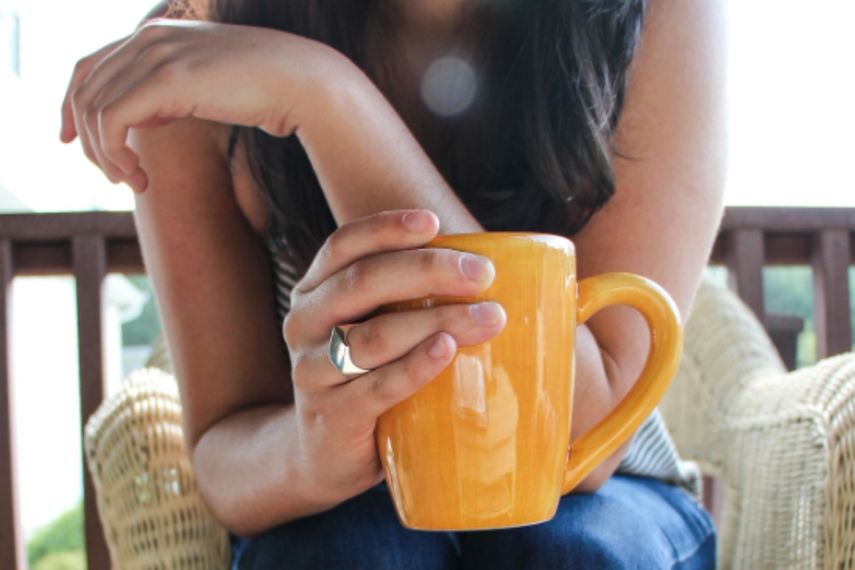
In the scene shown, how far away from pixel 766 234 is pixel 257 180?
103cm

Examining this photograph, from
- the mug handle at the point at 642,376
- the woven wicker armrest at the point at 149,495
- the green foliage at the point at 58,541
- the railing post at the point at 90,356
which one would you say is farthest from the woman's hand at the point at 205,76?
the green foliage at the point at 58,541

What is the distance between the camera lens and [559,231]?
0.85 meters

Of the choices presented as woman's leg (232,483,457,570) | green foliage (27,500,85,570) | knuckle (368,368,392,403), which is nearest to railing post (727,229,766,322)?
woman's leg (232,483,457,570)

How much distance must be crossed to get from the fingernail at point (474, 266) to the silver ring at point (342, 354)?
85 millimetres

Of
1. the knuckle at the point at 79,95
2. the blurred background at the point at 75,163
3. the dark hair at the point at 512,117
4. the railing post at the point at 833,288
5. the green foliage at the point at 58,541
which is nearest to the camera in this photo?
the knuckle at the point at 79,95

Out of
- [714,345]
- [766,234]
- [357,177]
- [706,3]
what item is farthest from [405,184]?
[766,234]

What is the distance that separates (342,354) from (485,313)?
3.8 inches

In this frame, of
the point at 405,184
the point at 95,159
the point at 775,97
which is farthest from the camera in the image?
the point at 775,97

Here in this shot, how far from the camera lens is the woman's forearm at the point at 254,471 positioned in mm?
706

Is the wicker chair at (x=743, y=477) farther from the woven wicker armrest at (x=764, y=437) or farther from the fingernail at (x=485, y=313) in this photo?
the fingernail at (x=485, y=313)

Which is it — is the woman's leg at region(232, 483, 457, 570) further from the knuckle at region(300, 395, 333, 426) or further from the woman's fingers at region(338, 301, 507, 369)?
the woman's fingers at region(338, 301, 507, 369)

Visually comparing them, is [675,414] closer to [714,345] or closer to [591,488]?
[714,345]

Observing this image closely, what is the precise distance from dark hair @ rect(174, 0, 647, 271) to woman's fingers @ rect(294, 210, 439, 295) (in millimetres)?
356

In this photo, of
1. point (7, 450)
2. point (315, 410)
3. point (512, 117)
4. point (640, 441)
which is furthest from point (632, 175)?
point (7, 450)
